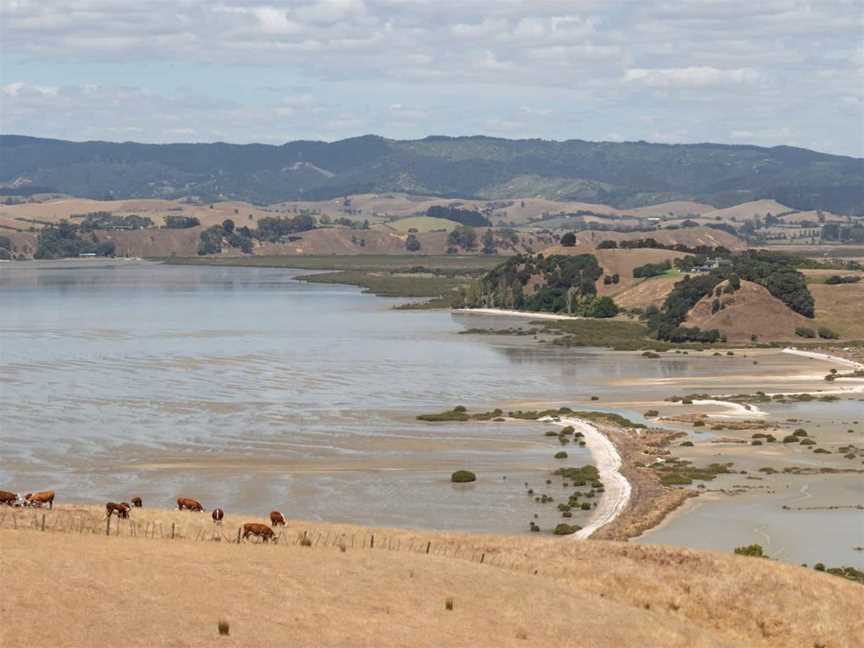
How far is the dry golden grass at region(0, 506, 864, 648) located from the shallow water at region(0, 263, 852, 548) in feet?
61.9

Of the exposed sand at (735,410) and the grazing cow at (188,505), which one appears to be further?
the exposed sand at (735,410)

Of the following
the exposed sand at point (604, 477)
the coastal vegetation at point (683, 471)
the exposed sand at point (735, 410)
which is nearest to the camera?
the exposed sand at point (604, 477)

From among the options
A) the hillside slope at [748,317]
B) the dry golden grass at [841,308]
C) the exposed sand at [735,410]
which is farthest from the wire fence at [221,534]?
the dry golden grass at [841,308]

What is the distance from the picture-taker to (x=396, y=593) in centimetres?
3797

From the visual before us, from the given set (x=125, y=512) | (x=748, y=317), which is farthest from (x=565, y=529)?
(x=748, y=317)

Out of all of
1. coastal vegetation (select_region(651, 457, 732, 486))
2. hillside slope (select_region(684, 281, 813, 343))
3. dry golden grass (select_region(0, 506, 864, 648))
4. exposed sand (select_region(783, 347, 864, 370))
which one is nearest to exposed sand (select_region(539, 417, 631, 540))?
coastal vegetation (select_region(651, 457, 732, 486))

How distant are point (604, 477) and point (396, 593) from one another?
3844 centimetres

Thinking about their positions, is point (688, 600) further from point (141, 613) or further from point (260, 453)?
point (260, 453)

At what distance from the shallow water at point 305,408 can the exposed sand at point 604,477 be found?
6.44 feet

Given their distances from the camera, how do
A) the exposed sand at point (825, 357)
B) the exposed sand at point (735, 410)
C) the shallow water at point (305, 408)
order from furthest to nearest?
1. the exposed sand at point (825, 357)
2. the exposed sand at point (735, 410)
3. the shallow water at point (305, 408)

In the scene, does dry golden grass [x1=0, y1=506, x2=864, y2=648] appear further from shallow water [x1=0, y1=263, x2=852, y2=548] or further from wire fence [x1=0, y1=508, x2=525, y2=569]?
shallow water [x1=0, y1=263, x2=852, y2=548]

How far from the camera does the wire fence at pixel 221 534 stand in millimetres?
44594

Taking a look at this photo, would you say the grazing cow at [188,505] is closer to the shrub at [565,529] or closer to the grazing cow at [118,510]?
the grazing cow at [118,510]

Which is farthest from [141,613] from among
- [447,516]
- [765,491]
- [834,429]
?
[834,429]
